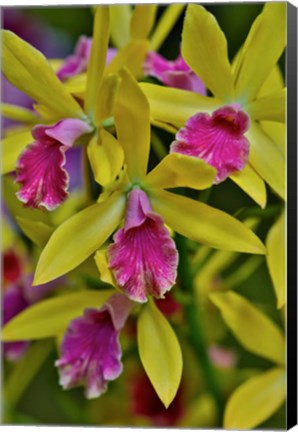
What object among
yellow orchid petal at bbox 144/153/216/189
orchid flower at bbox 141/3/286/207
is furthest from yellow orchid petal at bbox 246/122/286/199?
yellow orchid petal at bbox 144/153/216/189

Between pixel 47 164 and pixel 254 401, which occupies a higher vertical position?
pixel 47 164

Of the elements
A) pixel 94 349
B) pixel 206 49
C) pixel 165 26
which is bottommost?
pixel 94 349

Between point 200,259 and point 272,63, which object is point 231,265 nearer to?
point 200,259

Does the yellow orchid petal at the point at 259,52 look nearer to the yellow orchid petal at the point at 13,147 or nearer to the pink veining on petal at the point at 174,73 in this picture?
the pink veining on petal at the point at 174,73

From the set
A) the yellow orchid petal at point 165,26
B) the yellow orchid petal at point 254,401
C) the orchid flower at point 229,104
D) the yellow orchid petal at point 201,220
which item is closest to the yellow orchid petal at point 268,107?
the orchid flower at point 229,104

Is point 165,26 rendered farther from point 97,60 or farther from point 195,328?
point 195,328

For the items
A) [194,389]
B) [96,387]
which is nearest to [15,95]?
[194,389]

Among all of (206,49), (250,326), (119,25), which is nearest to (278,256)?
(250,326)
